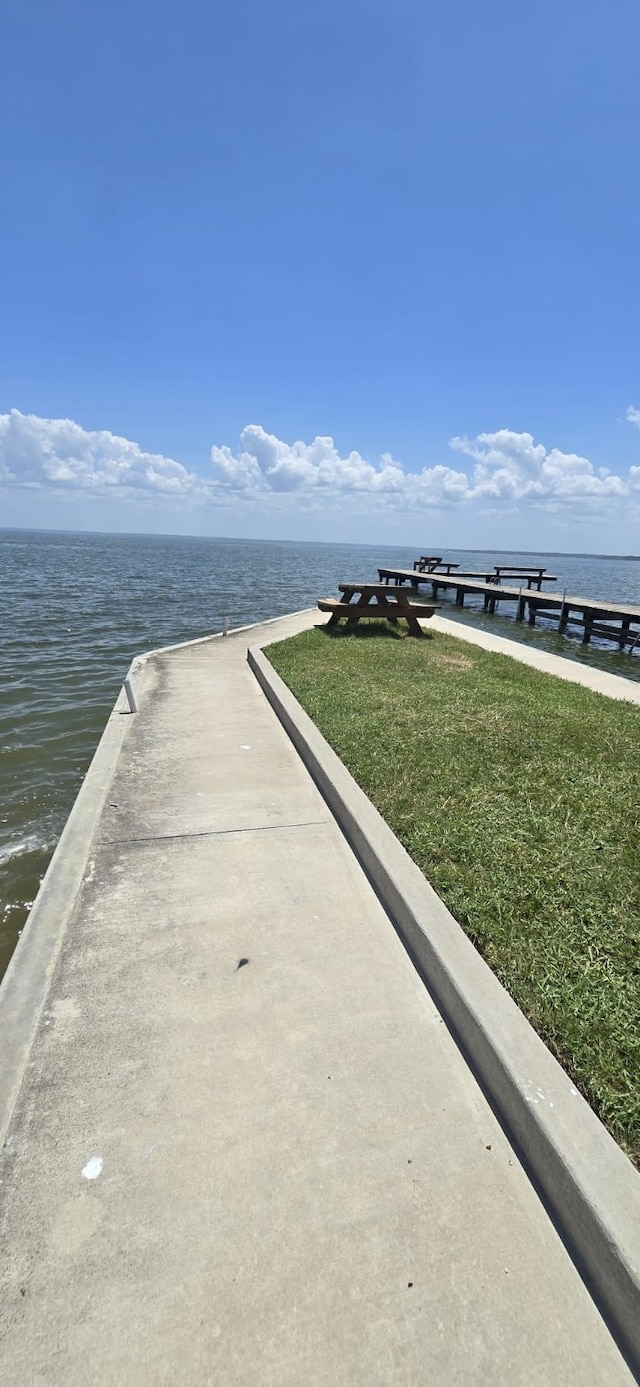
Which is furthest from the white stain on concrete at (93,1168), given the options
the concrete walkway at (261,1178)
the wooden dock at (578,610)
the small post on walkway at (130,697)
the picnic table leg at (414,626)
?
the wooden dock at (578,610)

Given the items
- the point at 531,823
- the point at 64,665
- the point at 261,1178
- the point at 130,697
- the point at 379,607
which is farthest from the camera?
the point at 379,607

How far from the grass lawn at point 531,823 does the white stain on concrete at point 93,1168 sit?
1.60 meters

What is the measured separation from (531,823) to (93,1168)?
9.90ft

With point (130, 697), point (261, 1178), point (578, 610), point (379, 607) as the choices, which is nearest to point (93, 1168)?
point (261, 1178)

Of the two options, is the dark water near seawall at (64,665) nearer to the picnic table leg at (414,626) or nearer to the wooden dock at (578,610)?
the wooden dock at (578,610)

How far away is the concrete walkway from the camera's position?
146 centimetres

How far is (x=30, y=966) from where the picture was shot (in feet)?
8.77

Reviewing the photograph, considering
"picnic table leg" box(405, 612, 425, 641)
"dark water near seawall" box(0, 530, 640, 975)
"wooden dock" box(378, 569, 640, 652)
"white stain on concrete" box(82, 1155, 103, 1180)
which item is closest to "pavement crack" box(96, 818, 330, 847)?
"dark water near seawall" box(0, 530, 640, 975)

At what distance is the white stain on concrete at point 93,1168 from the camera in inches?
72.2

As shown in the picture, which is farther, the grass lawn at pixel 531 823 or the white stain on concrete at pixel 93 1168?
the grass lawn at pixel 531 823

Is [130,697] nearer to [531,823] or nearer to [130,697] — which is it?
[130,697]

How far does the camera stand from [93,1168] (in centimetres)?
186

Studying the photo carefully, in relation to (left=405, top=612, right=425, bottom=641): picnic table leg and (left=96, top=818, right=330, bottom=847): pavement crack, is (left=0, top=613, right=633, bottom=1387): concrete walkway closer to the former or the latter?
(left=96, top=818, right=330, bottom=847): pavement crack

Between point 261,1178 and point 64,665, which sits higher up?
point 261,1178
